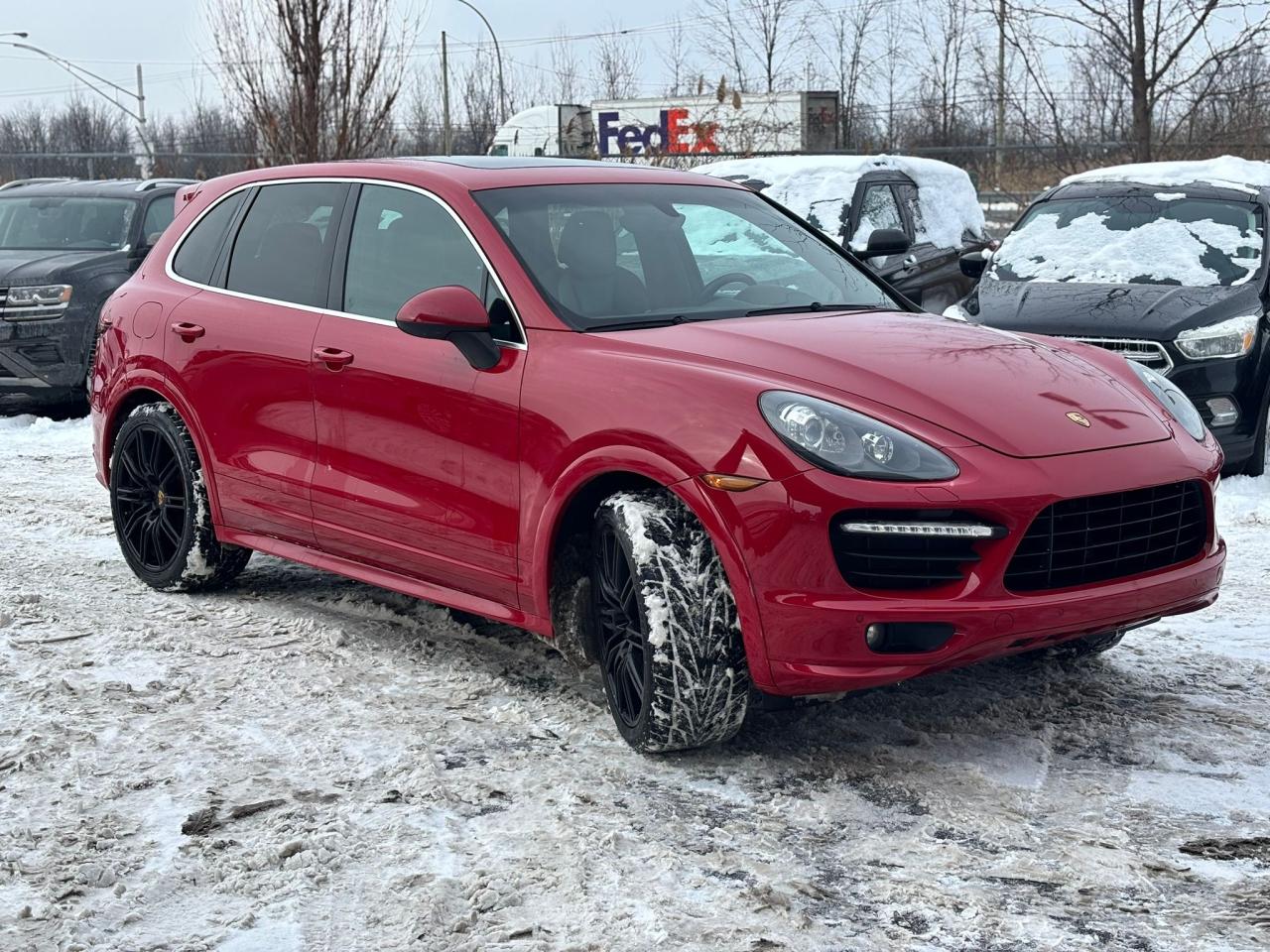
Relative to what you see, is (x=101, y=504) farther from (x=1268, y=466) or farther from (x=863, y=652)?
(x=1268, y=466)

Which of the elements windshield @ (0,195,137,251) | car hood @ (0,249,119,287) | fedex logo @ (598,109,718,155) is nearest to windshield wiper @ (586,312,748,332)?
car hood @ (0,249,119,287)

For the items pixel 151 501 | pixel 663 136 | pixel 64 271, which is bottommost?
pixel 151 501

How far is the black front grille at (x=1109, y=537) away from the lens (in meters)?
4.00

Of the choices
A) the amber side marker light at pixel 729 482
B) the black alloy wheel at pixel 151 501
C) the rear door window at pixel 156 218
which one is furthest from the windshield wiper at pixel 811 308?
the rear door window at pixel 156 218

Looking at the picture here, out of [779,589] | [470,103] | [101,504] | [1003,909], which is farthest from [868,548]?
[470,103]

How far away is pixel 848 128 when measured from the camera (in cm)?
3666

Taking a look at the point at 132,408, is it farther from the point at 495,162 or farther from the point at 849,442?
the point at 849,442

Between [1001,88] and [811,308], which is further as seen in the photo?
[1001,88]

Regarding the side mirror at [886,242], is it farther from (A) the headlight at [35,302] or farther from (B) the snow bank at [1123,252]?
(A) the headlight at [35,302]

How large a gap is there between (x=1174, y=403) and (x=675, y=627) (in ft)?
5.85

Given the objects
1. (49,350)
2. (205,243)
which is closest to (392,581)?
(205,243)

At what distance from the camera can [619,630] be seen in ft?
14.7

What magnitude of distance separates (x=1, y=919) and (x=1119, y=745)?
2981 mm

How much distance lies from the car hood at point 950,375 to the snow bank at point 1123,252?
4.80 meters
